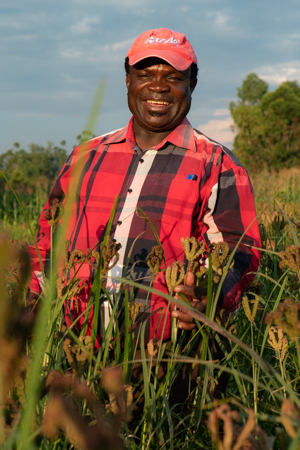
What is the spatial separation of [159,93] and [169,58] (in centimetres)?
16

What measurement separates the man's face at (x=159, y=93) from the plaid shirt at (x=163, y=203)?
0.08 meters

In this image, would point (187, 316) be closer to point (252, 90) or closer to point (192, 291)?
point (192, 291)

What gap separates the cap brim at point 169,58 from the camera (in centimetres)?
213

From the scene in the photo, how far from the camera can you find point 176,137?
7.32 feet

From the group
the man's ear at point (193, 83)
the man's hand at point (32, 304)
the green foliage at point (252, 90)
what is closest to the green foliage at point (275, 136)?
the green foliage at point (252, 90)

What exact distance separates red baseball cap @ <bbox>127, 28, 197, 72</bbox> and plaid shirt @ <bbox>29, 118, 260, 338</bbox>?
0.94 feet

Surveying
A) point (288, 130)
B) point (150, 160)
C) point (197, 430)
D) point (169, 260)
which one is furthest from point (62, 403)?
point (288, 130)

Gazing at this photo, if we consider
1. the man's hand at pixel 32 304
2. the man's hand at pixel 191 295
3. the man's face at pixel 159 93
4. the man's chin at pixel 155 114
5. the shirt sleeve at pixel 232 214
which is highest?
the man's face at pixel 159 93

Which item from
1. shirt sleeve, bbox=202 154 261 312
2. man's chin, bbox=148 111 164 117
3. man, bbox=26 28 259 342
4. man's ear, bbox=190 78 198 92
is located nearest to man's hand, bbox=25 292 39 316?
man, bbox=26 28 259 342

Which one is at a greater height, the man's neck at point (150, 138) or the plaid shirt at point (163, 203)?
the man's neck at point (150, 138)

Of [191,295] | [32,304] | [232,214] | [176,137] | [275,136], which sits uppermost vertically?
[275,136]

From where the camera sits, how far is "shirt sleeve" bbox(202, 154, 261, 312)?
6.36 feet

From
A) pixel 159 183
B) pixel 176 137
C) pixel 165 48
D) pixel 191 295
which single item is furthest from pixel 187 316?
pixel 165 48

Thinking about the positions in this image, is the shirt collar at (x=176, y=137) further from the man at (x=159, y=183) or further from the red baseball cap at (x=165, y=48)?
the red baseball cap at (x=165, y=48)
